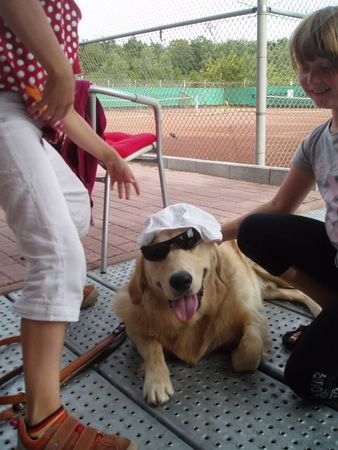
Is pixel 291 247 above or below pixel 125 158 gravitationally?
below

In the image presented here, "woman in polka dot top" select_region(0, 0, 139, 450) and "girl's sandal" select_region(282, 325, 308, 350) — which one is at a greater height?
"woman in polka dot top" select_region(0, 0, 139, 450)

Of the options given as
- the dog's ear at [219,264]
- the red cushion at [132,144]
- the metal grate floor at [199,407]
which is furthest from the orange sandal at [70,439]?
the red cushion at [132,144]

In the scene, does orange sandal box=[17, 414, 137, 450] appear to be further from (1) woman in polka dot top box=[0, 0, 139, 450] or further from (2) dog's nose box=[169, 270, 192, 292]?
(2) dog's nose box=[169, 270, 192, 292]

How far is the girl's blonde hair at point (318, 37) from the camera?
170cm

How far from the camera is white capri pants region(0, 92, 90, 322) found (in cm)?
132

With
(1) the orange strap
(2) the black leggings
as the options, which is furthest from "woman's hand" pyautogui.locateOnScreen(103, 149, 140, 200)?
(1) the orange strap

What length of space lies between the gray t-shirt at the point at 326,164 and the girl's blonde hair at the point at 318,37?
33 cm

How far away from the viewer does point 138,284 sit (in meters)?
2.11

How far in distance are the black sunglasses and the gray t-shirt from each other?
21.8 inches

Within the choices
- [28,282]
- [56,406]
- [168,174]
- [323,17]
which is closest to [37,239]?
[28,282]

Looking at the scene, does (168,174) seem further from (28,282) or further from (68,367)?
(28,282)

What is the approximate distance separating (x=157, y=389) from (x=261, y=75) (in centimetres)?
457

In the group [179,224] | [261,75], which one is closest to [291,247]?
[179,224]

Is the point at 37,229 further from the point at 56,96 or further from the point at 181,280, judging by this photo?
the point at 181,280
